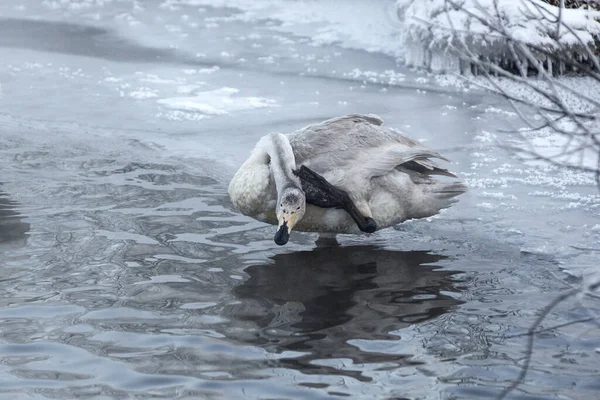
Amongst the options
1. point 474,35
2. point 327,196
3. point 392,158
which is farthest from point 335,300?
point 474,35

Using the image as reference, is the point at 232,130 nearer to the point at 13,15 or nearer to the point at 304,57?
the point at 304,57

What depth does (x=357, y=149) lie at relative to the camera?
5.85 metres

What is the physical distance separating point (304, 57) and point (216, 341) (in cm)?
648

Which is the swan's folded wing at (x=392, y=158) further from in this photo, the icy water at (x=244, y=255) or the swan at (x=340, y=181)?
the icy water at (x=244, y=255)

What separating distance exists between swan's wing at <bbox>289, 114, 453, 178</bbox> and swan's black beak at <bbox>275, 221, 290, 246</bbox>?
587 mm

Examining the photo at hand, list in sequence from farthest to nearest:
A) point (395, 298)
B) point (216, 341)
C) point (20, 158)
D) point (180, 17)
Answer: point (180, 17)
point (20, 158)
point (395, 298)
point (216, 341)

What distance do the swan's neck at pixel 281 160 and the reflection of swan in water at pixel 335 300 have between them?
49cm

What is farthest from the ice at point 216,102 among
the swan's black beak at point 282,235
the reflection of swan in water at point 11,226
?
the swan's black beak at point 282,235

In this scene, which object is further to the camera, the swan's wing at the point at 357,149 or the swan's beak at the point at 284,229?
the swan's wing at the point at 357,149

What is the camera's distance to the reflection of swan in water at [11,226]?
565cm

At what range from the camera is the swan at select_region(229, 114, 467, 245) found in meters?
5.56

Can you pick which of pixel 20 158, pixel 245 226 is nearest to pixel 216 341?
pixel 245 226

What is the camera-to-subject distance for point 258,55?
10508 millimetres

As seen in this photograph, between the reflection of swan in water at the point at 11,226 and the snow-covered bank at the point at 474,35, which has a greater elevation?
the snow-covered bank at the point at 474,35
